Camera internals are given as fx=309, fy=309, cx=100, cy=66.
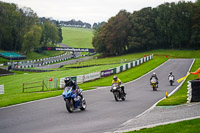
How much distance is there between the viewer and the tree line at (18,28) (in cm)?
11383

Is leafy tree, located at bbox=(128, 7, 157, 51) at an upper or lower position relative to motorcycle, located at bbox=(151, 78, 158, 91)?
upper

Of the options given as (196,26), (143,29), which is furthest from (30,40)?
(196,26)

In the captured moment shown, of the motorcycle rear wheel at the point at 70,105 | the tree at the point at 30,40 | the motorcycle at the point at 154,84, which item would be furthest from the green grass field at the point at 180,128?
the tree at the point at 30,40

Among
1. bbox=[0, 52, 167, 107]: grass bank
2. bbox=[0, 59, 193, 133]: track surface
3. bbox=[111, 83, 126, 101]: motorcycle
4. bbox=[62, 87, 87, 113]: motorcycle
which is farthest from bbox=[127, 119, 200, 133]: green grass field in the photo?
bbox=[0, 52, 167, 107]: grass bank

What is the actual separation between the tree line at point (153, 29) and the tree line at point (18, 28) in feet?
82.5

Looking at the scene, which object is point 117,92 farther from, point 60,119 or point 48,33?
point 48,33

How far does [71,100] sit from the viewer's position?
15.2 metres

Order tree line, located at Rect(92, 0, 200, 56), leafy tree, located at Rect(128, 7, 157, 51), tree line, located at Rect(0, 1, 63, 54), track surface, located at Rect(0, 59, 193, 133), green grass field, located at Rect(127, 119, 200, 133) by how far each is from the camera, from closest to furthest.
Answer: green grass field, located at Rect(127, 119, 200, 133), track surface, located at Rect(0, 59, 193, 133), tree line, located at Rect(92, 0, 200, 56), leafy tree, located at Rect(128, 7, 157, 51), tree line, located at Rect(0, 1, 63, 54)

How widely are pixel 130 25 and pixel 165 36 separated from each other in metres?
12.8

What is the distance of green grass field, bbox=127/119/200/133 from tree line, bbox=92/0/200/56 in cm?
9013

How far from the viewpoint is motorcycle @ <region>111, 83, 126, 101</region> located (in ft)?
65.2

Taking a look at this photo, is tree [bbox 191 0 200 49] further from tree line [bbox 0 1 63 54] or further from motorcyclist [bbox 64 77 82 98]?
motorcyclist [bbox 64 77 82 98]

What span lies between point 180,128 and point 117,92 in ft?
36.2

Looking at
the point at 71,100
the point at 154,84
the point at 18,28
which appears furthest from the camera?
the point at 18,28
